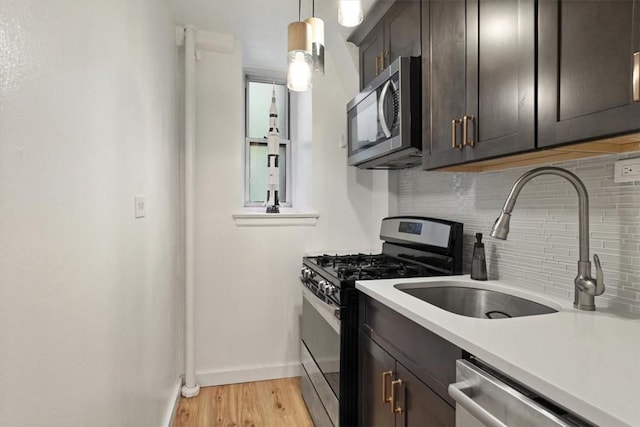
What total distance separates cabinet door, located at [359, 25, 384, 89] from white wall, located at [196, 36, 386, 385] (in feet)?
0.91

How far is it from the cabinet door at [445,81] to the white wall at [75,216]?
125 centimetres

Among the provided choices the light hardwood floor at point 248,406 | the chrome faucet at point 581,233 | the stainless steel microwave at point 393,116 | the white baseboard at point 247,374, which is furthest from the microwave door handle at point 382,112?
the white baseboard at point 247,374

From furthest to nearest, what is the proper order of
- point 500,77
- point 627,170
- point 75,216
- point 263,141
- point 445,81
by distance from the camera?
point 263,141 < point 445,81 < point 500,77 < point 627,170 < point 75,216

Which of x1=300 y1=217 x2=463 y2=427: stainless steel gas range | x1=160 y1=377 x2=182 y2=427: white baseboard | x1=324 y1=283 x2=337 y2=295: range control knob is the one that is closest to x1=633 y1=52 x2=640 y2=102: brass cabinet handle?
x1=300 y1=217 x2=463 y2=427: stainless steel gas range

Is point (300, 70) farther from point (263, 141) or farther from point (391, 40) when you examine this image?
point (263, 141)

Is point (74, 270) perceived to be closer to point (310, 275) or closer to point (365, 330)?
point (365, 330)

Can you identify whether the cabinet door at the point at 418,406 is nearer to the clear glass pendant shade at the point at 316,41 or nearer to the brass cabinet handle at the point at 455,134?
the brass cabinet handle at the point at 455,134

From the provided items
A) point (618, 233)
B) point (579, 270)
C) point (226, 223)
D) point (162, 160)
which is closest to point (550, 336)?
point (579, 270)

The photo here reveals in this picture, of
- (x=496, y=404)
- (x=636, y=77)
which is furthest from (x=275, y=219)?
(x=636, y=77)

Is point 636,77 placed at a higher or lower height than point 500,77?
lower

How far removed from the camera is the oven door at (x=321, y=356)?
5.44ft

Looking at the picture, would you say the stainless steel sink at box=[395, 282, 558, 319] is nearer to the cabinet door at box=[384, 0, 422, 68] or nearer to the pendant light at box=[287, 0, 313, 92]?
the pendant light at box=[287, 0, 313, 92]

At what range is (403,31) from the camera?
70.4 inches

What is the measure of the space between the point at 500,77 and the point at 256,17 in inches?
66.5
